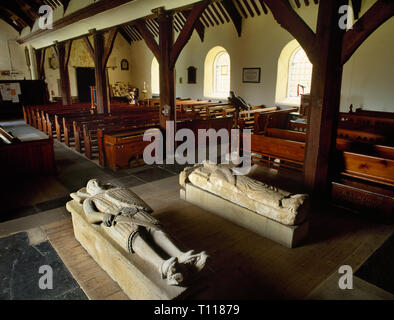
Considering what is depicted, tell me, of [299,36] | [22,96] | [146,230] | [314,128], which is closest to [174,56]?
[299,36]

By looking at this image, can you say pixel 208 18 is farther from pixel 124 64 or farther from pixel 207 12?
pixel 124 64

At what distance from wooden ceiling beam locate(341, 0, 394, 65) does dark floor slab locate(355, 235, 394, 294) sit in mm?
2334

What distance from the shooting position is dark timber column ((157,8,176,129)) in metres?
6.07

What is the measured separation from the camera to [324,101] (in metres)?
3.80

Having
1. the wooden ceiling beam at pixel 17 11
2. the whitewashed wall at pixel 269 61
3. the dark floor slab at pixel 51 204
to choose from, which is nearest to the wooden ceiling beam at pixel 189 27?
the dark floor slab at pixel 51 204

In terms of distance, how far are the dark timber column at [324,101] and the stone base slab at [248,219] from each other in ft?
3.85

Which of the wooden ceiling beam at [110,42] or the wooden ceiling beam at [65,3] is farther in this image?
the wooden ceiling beam at [65,3]

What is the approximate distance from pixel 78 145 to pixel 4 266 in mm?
4868

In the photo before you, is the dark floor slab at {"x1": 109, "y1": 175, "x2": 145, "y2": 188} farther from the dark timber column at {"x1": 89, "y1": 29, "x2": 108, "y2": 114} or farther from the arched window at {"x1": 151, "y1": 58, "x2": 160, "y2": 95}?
the arched window at {"x1": 151, "y1": 58, "x2": 160, "y2": 95}

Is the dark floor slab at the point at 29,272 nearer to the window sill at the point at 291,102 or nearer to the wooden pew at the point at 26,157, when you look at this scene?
the wooden pew at the point at 26,157

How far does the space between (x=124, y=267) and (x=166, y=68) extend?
16.0 ft

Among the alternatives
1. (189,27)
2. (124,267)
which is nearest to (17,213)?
(124,267)

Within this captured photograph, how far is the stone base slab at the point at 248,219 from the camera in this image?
3.03 meters

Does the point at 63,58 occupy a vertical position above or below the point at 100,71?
above
